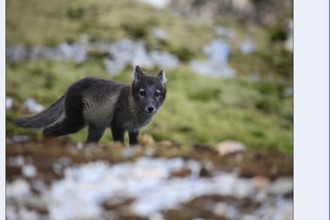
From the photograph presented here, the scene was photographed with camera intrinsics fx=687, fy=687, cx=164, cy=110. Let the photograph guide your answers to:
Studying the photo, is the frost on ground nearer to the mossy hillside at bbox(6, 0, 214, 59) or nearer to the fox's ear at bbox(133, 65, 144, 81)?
the fox's ear at bbox(133, 65, 144, 81)

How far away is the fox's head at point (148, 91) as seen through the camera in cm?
414

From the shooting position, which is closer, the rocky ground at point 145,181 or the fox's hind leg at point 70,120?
the rocky ground at point 145,181

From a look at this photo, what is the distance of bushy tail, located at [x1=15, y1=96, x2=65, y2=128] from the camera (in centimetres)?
428

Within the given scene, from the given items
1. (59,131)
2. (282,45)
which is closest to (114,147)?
(59,131)

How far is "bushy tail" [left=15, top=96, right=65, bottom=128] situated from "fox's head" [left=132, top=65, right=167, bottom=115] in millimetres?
488

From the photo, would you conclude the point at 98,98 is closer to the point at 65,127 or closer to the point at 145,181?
the point at 65,127

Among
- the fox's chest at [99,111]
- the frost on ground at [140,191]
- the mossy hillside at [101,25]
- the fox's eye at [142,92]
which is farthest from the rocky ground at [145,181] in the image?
the mossy hillside at [101,25]

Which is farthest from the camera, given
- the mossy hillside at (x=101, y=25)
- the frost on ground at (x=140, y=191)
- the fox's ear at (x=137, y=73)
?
the mossy hillside at (x=101, y=25)

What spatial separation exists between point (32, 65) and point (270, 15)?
63.9 inches

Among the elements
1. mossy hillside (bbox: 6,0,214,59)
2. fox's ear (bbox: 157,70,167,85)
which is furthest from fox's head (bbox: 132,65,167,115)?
mossy hillside (bbox: 6,0,214,59)

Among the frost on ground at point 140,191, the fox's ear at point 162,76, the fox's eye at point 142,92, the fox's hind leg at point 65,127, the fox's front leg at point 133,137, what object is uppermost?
the fox's ear at point 162,76

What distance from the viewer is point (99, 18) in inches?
179

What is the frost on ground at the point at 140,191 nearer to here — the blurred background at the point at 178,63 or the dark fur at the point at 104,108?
the blurred background at the point at 178,63

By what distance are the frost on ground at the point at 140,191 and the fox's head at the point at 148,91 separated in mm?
328
